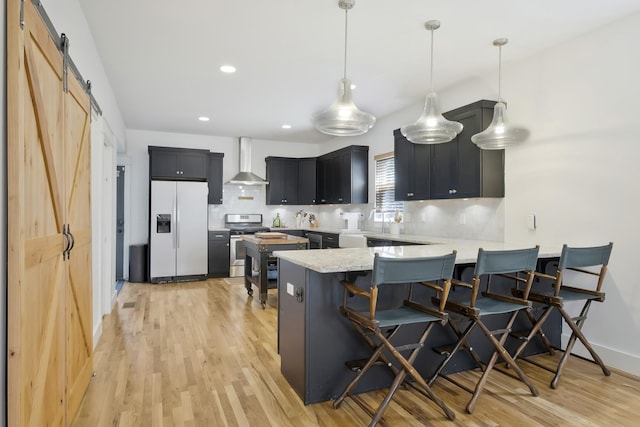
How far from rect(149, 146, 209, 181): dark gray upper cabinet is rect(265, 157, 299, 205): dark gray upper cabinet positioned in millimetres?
1318

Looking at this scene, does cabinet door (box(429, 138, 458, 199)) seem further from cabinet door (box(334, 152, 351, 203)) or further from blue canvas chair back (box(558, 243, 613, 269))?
cabinet door (box(334, 152, 351, 203))

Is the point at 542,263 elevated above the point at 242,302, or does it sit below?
above

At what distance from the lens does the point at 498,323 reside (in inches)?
124

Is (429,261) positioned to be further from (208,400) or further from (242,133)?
(242,133)

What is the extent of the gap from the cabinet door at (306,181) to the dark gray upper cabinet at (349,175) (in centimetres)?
63

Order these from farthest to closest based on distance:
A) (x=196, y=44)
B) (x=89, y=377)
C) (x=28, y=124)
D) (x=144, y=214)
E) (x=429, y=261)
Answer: (x=144, y=214), (x=196, y=44), (x=89, y=377), (x=429, y=261), (x=28, y=124)

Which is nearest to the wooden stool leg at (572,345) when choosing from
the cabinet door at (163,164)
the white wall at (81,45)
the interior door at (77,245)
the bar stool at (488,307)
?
the bar stool at (488,307)

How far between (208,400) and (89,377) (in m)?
0.95

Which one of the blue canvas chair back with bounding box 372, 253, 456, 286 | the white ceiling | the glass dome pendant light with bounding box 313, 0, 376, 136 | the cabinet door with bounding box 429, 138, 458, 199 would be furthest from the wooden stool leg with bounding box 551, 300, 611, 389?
the white ceiling

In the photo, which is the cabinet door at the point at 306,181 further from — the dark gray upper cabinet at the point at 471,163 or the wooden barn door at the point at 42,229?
the wooden barn door at the point at 42,229

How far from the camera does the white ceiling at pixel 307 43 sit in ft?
9.52

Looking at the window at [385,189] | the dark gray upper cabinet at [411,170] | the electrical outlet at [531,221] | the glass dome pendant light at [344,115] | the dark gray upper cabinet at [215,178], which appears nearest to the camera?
the glass dome pendant light at [344,115]

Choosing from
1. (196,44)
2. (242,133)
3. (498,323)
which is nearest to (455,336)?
(498,323)

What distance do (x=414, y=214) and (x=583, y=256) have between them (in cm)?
274
